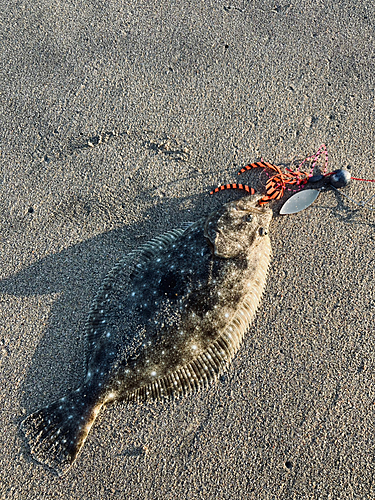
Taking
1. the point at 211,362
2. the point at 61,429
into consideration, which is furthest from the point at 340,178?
the point at 61,429

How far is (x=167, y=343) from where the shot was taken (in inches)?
96.0

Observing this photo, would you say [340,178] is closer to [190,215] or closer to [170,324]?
[190,215]

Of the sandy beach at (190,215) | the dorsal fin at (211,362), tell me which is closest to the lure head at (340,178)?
the sandy beach at (190,215)

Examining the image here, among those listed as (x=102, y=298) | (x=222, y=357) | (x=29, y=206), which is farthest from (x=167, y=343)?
(x=29, y=206)

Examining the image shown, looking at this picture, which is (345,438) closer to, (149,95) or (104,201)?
(104,201)

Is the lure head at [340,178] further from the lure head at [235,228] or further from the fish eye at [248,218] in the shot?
the fish eye at [248,218]

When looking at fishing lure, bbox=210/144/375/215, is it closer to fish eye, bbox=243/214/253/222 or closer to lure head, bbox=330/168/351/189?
lure head, bbox=330/168/351/189

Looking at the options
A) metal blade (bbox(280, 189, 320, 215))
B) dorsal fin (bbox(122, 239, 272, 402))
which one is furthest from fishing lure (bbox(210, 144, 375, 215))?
dorsal fin (bbox(122, 239, 272, 402))

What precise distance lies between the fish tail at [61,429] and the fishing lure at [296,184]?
2019 mm

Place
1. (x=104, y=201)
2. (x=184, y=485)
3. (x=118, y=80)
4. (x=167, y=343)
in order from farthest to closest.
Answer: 1. (x=118, y=80)
2. (x=104, y=201)
3. (x=184, y=485)
4. (x=167, y=343)

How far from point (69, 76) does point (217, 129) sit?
154 centimetres

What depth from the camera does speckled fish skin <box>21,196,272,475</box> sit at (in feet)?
8.00

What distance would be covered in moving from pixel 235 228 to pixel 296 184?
0.86 metres

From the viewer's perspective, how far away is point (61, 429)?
101 inches
